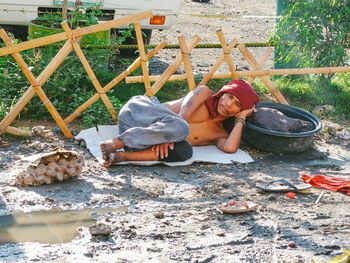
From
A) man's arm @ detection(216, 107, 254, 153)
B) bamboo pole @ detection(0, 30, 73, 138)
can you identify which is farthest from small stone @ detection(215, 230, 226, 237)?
bamboo pole @ detection(0, 30, 73, 138)

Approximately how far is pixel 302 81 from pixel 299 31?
0.78 m

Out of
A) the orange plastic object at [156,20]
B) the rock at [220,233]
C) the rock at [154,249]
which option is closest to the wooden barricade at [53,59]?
the orange plastic object at [156,20]

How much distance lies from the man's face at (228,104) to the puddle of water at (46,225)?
1786 mm

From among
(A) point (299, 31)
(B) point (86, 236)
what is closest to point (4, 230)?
(B) point (86, 236)

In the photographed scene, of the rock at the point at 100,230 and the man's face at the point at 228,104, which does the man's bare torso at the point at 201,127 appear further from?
the rock at the point at 100,230

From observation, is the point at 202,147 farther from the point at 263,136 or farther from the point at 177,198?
the point at 177,198

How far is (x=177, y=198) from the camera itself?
595cm

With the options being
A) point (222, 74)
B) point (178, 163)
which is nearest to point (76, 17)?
point (222, 74)

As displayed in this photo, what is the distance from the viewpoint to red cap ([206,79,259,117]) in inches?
279

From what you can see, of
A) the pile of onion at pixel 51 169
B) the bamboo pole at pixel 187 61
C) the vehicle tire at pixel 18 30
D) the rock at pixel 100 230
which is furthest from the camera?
the vehicle tire at pixel 18 30

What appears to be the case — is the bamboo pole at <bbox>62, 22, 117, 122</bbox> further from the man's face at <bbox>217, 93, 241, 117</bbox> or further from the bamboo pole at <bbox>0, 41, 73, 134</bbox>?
the man's face at <bbox>217, 93, 241, 117</bbox>

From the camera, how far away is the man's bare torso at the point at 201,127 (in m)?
7.19

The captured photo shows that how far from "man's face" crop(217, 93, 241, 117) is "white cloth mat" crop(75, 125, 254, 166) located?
1.20 feet

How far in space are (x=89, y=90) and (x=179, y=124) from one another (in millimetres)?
1913
